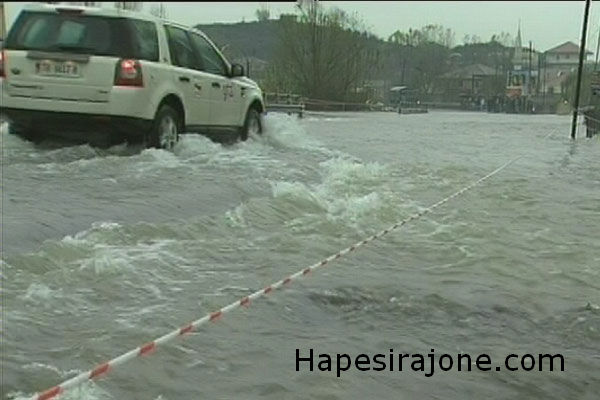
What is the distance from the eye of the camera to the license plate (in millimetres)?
8664

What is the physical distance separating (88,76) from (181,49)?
158cm

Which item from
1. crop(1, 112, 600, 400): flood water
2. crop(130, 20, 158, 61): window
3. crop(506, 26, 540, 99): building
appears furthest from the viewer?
Answer: crop(506, 26, 540, 99): building

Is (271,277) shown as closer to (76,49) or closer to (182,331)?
(182,331)

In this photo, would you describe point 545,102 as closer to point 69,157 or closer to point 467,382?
point 69,157

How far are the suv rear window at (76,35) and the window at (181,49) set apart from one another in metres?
0.77

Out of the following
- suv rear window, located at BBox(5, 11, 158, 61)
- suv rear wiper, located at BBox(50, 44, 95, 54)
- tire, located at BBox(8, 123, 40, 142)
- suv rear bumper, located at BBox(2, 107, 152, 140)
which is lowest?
tire, located at BBox(8, 123, 40, 142)

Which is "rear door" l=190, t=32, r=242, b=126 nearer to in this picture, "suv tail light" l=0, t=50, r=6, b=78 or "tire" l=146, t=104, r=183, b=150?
"tire" l=146, t=104, r=183, b=150

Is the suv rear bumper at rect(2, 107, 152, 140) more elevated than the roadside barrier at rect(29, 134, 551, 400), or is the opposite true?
the suv rear bumper at rect(2, 107, 152, 140)

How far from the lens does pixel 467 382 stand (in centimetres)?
357

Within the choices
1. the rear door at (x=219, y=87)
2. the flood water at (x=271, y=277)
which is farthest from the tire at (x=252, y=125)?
the flood water at (x=271, y=277)

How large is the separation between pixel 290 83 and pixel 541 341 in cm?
4044

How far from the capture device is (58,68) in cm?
868

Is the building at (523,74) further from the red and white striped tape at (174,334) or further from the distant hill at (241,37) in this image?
the red and white striped tape at (174,334)

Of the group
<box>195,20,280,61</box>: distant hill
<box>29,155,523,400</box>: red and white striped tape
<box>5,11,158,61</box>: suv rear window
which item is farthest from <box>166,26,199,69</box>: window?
<box>29,155,523,400</box>: red and white striped tape
